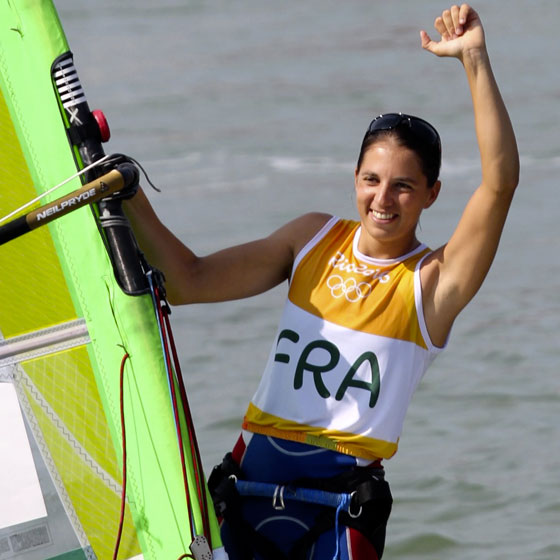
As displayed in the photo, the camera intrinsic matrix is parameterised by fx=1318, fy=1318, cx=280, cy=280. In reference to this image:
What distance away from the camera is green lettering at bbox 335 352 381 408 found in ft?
9.42

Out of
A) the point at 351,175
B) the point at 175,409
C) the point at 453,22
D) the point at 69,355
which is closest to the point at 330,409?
the point at 175,409

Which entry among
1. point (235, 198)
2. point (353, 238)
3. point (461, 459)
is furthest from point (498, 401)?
point (353, 238)

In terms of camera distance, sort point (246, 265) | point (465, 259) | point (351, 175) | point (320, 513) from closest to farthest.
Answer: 1. point (465, 259)
2. point (320, 513)
3. point (246, 265)
4. point (351, 175)

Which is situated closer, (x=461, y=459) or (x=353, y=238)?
(x=353, y=238)

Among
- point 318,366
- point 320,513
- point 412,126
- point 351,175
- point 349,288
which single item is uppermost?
point 351,175

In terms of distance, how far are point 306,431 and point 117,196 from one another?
66cm

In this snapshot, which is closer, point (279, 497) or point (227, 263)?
point (279, 497)

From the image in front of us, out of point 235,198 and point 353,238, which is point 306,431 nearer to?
point 353,238

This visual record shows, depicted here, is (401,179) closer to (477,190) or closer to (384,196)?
(384,196)

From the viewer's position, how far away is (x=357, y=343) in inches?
113

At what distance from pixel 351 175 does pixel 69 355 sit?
6.91 m

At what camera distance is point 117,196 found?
2.77 metres

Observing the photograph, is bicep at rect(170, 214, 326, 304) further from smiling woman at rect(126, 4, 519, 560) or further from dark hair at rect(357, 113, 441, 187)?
dark hair at rect(357, 113, 441, 187)

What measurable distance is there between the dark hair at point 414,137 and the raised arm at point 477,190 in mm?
145
